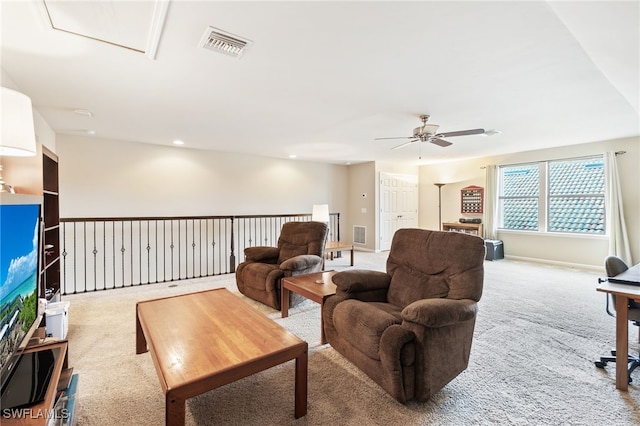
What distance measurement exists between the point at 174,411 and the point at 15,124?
162cm

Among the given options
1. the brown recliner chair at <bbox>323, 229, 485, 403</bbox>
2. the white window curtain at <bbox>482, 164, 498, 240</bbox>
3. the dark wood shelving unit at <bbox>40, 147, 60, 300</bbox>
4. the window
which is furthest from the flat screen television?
the window

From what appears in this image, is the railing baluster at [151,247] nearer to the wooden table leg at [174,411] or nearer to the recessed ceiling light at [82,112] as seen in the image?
the recessed ceiling light at [82,112]

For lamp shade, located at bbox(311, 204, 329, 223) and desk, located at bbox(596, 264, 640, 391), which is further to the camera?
lamp shade, located at bbox(311, 204, 329, 223)

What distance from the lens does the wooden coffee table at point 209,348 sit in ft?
4.36

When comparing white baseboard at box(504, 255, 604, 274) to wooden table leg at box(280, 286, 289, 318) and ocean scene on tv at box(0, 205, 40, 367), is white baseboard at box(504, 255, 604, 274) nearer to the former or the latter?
wooden table leg at box(280, 286, 289, 318)

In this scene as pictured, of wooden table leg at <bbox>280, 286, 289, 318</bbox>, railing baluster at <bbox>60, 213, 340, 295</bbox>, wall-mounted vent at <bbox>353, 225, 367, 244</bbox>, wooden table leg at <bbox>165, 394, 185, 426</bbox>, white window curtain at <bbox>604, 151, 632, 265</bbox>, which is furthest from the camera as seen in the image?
wall-mounted vent at <bbox>353, 225, 367, 244</bbox>

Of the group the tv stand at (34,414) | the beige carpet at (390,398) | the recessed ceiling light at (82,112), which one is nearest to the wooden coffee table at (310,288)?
the beige carpet at (390,398)

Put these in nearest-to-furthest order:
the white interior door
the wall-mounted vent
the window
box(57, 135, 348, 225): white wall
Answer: box(57, 135, 348, 225): white wall → the window → the white interior door → the wall-mounted vent

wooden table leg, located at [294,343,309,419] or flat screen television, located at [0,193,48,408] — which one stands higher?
flat screen television, located at [0,193,48,408]

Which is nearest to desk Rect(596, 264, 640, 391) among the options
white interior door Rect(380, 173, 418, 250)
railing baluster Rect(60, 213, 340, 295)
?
railing baluster Rect(60, 213, 340, 295)

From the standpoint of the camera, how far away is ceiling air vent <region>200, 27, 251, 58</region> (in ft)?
6.29

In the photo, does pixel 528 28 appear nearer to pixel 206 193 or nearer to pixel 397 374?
pixel 397 374

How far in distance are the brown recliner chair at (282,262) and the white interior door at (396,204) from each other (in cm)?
392

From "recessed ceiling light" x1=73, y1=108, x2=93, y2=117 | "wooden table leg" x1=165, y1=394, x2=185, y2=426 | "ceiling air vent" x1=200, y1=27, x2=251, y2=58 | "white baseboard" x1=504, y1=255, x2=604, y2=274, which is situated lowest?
"white baseboard" x1=504, y1=255, x2=604, y2=274
